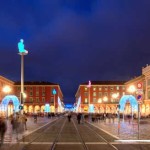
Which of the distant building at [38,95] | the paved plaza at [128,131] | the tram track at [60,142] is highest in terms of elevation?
the distant building at [38,95]

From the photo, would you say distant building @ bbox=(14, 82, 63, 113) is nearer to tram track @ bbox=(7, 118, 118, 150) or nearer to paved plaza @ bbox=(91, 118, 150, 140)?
paved plaza @ bbox=(91, 118, 150, 140)

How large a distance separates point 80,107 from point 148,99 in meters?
80.2

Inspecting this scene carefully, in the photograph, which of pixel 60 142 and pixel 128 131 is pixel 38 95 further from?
pixel 60 142

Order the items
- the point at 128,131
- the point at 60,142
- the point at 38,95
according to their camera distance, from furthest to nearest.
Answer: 1. the point at 38,95
2. the point at 128,131
3. the point at 60,142

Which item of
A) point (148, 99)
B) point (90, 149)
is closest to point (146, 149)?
point (90, 149)

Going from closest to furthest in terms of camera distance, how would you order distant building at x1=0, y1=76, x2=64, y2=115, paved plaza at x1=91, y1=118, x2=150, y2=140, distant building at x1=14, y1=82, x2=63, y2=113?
paved plaza at x1=91, y1=118, x2=150, y2=140
distant building at x1=0, y1=76, x2=64, y2=115
distant building at x1=14, y1=82, x2=63, y2=113

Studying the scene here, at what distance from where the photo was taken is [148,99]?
335 feet

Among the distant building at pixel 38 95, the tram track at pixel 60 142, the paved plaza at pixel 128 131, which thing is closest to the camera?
the tram track at pixel 60 142

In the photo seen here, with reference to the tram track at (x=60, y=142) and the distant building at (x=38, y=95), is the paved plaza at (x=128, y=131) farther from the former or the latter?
the distant building at (x=38, y=95)

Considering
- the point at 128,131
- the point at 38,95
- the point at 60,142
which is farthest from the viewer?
the point at 38,95

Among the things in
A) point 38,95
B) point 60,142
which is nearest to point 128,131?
point 60,142

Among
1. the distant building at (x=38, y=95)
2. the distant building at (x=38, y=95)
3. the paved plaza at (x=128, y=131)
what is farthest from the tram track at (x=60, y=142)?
the distant building at (x=38, y=95)

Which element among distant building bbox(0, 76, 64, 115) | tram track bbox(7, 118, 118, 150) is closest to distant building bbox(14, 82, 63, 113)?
distant building bbox(0, 76, 64, 115)

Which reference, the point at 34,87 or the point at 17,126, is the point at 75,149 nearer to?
the point at 17,126
